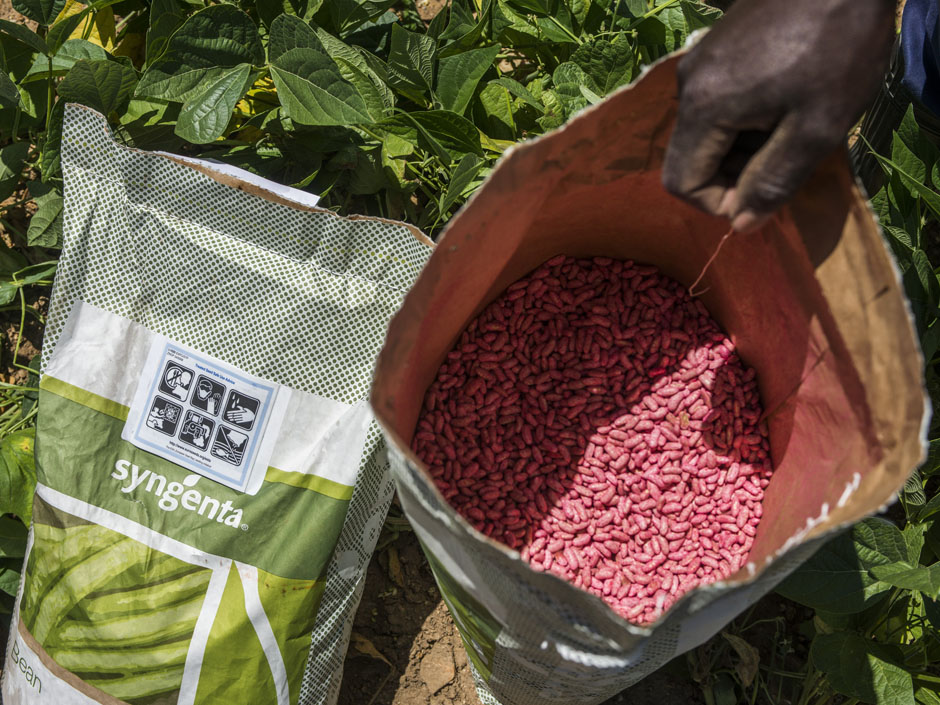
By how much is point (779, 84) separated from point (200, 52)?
0.85 m

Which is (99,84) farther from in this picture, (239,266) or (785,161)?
(785,161)

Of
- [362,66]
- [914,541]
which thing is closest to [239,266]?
[362,66]

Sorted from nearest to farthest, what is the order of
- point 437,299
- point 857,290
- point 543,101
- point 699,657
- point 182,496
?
point 857,290 < point 437,299 < point 182,496 < point 543,101 < point 699,657

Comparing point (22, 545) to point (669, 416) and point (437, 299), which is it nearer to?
point (437, 299)

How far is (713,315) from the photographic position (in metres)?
1.26

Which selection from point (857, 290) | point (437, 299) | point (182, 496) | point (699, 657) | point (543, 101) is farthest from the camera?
point (699, 657)

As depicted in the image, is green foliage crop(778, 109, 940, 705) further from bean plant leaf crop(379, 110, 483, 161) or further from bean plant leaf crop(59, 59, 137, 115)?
bean plant leaf crop(59, 59, 137, 115)

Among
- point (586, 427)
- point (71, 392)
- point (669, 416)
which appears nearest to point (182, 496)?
point (71, 392)

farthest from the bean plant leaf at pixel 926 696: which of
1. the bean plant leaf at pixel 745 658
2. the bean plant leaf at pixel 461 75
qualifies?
the bean plant leaf at pixel 461 75

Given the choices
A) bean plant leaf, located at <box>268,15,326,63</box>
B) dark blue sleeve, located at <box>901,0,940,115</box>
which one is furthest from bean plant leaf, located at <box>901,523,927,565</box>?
bean plant leaf, located at <box>268,15,326,63</box>

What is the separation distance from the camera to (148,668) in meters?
1.11

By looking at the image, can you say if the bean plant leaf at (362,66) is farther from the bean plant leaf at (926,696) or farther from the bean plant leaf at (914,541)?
the bean plant leaf at (926,696)

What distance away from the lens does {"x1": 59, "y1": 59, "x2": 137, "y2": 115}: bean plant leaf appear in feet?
3.86

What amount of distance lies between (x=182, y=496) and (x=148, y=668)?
0.25m
